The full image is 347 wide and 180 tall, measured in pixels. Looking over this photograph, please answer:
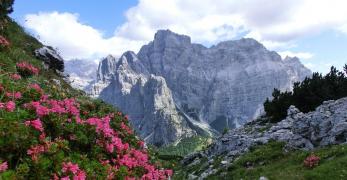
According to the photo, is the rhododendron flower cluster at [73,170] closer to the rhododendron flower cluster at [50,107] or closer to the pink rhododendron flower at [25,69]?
the rhododendron flower cluster at [50,107]

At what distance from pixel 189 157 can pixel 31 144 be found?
51749 millimetres

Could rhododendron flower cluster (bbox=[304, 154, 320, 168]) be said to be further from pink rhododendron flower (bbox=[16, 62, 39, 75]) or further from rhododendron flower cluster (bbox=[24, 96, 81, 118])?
rhododendron flower cluster (bbox=[24, 96, 81, 118])

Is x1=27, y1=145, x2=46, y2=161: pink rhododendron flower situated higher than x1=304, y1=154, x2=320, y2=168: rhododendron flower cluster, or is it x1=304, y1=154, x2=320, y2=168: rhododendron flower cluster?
x1=27, y1=145, x2=46, y2=161: pink rhododendron flower

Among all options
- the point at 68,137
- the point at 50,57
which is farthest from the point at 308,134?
the point at 68,137

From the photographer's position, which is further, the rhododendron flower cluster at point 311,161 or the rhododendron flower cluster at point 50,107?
the rhododendron flower cluster at point 311,161

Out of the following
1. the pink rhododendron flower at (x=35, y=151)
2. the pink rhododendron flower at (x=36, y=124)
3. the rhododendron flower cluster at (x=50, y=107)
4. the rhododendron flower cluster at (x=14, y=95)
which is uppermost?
the rhododendron flower cluster at (x=14, y=95)

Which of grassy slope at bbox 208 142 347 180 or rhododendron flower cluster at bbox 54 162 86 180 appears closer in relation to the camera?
rhododendron flower cluster at bbox 54 162 86 180

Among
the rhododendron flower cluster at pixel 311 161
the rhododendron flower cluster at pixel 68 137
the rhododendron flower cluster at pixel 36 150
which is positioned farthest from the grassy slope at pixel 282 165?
the rhododendron flower cluster at pixel 36 150

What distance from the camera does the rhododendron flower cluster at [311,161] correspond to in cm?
2658

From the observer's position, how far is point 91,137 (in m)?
11.0

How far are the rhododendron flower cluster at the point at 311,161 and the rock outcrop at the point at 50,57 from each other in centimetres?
2193

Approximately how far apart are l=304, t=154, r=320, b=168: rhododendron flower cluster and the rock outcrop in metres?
21.9

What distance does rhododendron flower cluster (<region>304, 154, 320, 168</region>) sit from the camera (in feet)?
87.2

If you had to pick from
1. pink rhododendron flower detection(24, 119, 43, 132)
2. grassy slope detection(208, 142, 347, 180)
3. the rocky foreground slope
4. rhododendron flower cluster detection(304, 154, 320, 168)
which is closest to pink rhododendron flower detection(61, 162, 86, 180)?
pink rhododendron flower detection(24, 119, 43, 132)
